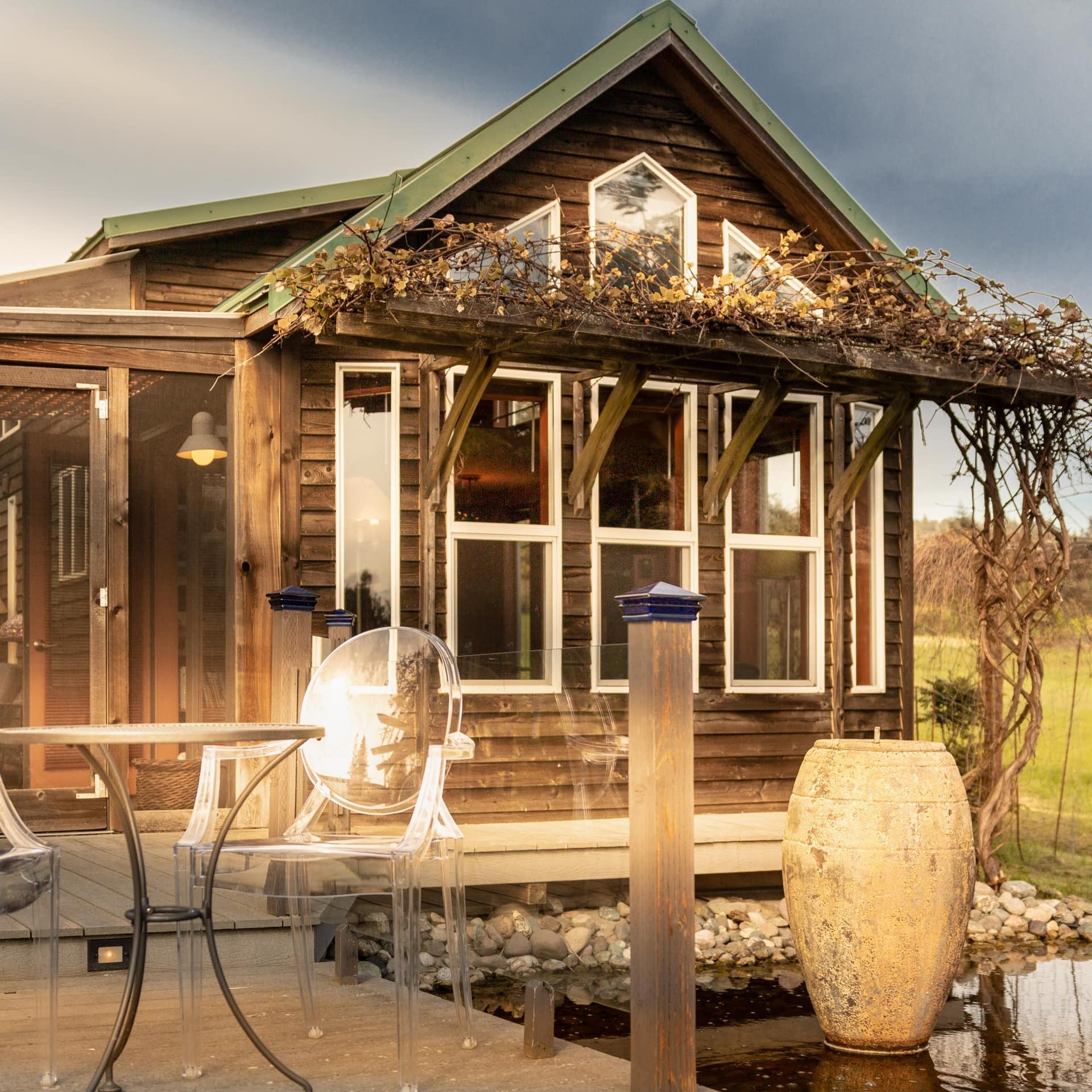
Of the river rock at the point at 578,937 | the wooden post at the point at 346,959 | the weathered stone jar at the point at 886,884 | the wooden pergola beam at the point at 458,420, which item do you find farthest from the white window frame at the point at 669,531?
the wooden post at the point at 346,959

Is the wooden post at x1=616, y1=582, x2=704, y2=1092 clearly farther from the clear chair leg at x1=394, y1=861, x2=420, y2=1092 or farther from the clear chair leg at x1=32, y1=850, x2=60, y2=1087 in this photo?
the clear chair leg at x1=32, y1=850, x2=60, y2=1087

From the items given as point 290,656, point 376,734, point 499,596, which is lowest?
point 376,734

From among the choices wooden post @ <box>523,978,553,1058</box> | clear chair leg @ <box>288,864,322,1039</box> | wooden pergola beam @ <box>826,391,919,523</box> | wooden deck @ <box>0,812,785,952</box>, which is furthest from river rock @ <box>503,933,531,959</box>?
wooden pergola beam @ <box>826,391,919,523</box>

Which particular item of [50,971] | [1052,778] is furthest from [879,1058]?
[1052,778]

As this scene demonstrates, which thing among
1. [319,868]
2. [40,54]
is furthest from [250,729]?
[40,54]

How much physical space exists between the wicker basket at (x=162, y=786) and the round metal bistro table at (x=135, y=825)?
3055 mm

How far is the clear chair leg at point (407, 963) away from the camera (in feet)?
9.48

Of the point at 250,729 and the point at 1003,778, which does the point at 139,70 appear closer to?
the point at 1003,778

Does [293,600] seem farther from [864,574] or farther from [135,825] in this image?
[864,574]

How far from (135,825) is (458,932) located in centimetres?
89

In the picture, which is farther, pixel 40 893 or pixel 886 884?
pixel 886 884

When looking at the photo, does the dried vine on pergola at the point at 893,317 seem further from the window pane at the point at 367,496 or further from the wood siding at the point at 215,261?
the wood siding at the point at 215,261

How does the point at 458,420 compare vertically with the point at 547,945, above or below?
above

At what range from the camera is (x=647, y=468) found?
271 inches
